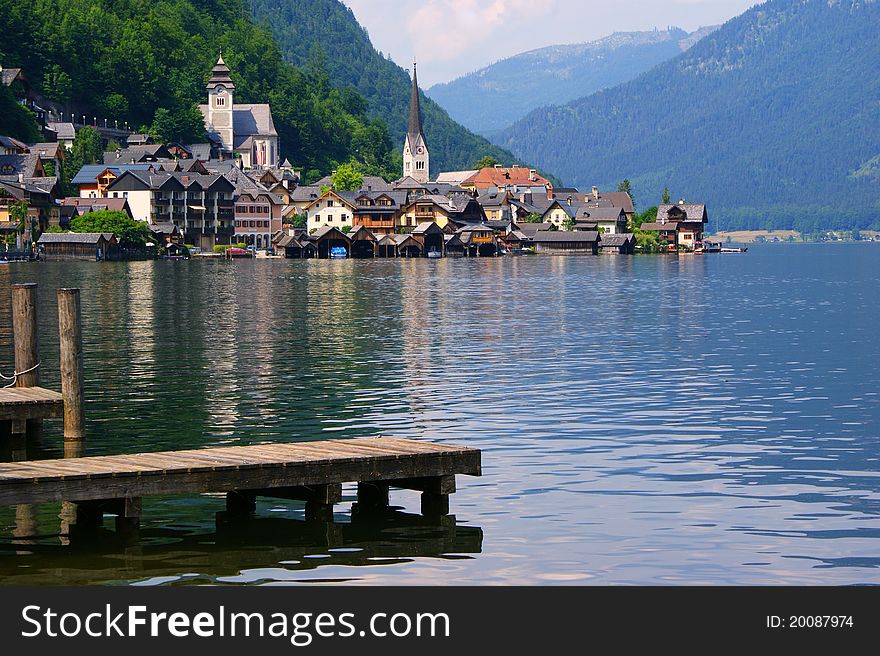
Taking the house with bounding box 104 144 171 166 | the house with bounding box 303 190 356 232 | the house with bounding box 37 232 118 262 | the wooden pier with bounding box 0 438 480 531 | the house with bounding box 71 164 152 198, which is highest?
the house with bounding box 104 144 171 166

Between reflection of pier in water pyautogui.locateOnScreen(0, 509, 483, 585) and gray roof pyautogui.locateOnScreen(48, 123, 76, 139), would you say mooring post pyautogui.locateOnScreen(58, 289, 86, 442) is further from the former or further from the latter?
gray roof pyautogui.locateOnScreen(48, 123, 76, 139)

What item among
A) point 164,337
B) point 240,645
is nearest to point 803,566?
point 240,645

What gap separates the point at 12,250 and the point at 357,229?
51.3 m

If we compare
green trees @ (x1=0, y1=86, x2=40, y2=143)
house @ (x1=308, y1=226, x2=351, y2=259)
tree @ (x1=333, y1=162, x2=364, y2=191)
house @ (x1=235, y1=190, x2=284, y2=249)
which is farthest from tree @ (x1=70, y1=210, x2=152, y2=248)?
tree @ (x1=333, y1=162, x2=364, y2=191)

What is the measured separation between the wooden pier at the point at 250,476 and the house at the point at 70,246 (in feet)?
400

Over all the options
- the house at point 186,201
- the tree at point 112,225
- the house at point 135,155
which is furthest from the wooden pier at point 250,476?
the house at point 135,155

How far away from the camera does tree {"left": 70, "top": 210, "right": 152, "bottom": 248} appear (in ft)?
470

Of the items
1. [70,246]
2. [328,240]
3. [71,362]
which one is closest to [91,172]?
[328,240]

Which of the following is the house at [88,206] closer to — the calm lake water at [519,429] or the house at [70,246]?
the house at [70,246]

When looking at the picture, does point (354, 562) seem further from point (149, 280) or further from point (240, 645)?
point (149, 280)

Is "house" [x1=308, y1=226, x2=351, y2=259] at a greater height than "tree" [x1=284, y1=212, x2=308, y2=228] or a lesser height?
lesser

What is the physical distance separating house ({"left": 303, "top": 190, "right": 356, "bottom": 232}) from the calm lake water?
110066 millimetres

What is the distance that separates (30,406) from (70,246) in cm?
11625

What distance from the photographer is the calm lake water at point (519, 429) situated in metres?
19.0
